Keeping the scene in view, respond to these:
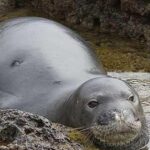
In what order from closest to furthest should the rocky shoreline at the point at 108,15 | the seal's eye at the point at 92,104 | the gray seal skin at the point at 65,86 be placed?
the gray seal skin at the point at 65,86
the seal's eye at the point at 92,104
the rocky shoreline at the point at 108,15

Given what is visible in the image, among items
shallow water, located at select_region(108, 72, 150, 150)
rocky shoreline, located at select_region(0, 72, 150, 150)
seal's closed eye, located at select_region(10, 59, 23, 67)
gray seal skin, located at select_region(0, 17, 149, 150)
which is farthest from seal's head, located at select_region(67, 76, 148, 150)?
seal's closed eye, located at select_region(10, 59, 23, 67)

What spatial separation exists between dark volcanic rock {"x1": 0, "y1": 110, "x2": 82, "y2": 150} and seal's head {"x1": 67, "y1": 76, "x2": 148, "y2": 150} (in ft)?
1.60

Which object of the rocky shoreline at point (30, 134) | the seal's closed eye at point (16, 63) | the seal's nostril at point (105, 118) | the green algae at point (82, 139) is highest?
the rocky shoreline at point (30, 134)

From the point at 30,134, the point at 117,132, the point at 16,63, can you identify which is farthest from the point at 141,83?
the point at 30,134

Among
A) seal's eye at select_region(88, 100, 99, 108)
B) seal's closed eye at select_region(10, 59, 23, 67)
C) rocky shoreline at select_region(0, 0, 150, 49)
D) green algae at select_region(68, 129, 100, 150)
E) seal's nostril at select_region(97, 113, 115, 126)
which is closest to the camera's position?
green algae at select_region(68, 129, 100, 150)

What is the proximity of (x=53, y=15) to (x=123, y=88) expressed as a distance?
6.21m

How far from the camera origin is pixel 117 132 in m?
6.17

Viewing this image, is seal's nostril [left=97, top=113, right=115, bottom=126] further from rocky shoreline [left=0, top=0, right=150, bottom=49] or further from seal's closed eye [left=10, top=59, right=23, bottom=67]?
rocky shoreline [left=0, top=0, right=150, bottom=49]

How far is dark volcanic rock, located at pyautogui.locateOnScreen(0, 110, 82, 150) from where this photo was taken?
5.44 meters

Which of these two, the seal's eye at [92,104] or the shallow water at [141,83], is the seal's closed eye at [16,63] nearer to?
the shallow water at [141,83]

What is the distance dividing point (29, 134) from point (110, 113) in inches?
38.4

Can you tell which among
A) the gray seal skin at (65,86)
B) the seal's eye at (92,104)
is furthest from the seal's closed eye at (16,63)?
the seal's eye at (92,104)

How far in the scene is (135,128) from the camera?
6293 mm

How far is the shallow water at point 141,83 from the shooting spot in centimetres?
821
